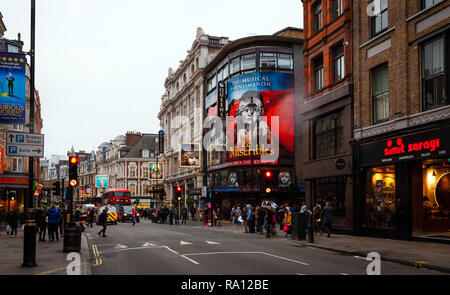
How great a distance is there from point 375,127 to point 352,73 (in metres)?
4.02

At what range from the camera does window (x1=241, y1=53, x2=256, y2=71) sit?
157ft

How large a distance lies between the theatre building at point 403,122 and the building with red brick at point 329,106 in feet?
3.25

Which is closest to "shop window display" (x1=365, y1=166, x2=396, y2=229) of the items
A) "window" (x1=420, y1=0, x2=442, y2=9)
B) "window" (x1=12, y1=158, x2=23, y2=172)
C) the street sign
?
"window" (x1=420, y1=0, x2=442, y2=9)

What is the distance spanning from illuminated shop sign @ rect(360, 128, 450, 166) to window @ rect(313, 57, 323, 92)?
7077 millimetres

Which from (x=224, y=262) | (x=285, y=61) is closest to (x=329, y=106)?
(x=224, y=262)

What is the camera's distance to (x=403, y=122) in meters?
22.1

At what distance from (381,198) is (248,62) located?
87.7 ft

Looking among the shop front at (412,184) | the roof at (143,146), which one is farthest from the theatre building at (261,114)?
the roof at (143,146)

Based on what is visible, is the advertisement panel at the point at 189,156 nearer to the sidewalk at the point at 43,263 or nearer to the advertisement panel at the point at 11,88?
the sidewalk at the point at 43,263

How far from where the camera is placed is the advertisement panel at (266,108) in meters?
46.2

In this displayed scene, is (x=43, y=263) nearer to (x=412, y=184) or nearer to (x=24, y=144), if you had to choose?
(x=24, y=144)

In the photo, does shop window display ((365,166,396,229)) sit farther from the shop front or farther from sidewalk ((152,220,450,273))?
sidewalk ((152,220,450,273))
